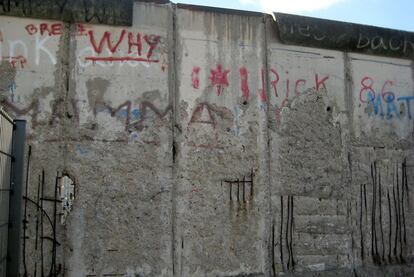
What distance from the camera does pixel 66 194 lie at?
4977 mm

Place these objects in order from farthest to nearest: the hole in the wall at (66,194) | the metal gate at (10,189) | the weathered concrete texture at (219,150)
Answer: the weathered concrete texture at (219,150)
the hole in the wall at (66,194)
the metal gate at (10,189)

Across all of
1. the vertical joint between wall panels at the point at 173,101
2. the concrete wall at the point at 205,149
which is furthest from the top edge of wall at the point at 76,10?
the vertical joint between wall panels at the point at 173,101

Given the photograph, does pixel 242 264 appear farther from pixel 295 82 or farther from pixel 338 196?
pixel 295 82

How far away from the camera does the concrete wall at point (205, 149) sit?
499cm

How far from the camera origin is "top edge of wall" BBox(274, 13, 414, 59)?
593 centimetres

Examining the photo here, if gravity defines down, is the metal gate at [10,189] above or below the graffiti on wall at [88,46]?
below

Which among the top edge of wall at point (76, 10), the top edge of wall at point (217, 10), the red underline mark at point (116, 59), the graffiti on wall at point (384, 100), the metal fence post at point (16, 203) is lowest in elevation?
the metal fence post at point (16, 203)

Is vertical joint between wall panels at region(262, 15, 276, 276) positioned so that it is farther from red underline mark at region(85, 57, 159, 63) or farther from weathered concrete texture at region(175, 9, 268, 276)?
red underline mark at region(85, 57, 159, 63)

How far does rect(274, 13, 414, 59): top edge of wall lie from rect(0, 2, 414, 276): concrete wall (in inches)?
4.0

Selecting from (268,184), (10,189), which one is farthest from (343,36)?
(10,189)

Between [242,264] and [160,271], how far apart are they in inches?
34.8

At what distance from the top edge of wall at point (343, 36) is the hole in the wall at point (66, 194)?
2.77m

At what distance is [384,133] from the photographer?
21.0ft

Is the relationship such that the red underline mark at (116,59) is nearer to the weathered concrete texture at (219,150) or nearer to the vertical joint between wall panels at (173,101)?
the vertical joint between wall panels at (173,101)
